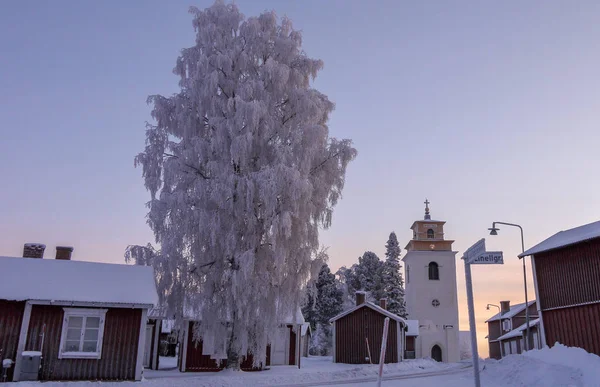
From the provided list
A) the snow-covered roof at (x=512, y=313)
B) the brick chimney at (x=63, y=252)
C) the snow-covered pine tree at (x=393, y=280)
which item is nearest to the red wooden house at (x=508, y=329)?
the snow-covered roof at (x=512, y=313)

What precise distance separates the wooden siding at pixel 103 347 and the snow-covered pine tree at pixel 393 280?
47.1 metres

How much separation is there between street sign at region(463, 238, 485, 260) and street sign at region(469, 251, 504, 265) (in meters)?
0.07

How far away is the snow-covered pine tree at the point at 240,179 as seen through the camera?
72.0 ft

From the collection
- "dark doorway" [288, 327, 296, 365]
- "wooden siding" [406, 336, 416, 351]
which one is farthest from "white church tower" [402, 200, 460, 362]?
"dark doorway" [288, 327, 296, 365]

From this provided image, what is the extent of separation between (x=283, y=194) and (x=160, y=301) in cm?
716

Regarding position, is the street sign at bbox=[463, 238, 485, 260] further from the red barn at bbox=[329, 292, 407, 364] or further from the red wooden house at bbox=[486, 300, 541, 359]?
the red wooden house at bbox=[486, 300, 541, 359]

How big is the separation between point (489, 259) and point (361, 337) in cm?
3180

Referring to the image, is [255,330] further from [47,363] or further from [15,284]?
[15,284]

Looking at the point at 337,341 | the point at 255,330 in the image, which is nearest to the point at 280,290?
the point at 255,330

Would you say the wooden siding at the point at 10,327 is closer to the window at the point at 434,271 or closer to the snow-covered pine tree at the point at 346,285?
the window at the point at 434,271

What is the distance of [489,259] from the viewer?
7.37 metres

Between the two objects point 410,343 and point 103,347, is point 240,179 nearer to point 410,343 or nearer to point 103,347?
point 103,347

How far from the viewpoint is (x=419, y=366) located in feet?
109

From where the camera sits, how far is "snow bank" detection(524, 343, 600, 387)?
15.9 m
